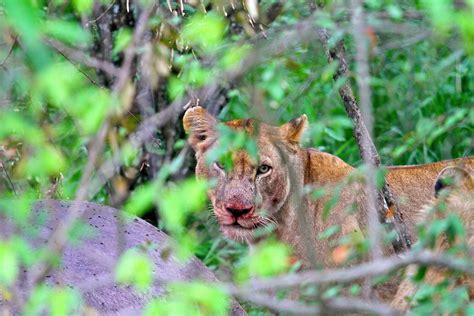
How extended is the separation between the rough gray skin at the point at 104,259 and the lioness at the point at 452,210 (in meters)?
0.83

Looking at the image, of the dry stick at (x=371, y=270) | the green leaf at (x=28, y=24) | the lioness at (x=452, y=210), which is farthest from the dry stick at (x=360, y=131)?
the green leaf at (x=28, y=24)

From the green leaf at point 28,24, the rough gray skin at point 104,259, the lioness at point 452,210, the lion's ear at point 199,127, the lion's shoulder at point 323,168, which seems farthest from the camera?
the lion's shoulder at point 323,168

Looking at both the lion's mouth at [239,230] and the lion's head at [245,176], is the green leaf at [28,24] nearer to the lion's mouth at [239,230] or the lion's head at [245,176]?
the lion's head at [245,176]


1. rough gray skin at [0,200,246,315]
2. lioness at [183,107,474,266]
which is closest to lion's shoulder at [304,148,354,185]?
lioness at [183,107,474,266]

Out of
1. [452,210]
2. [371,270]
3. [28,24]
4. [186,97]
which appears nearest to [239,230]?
[186,97]

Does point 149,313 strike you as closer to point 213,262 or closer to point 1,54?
point 1,54

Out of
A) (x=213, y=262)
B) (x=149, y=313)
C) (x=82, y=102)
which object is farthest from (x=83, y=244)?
(x=213, y=262)

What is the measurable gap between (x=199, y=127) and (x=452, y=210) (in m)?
2.91

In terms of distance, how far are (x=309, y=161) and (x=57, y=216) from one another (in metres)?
2.10

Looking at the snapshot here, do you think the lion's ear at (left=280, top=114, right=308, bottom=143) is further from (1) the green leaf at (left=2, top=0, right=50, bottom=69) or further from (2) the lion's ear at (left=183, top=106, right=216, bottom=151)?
(1) the green leaf at (left=2, top=0, right=50, bottom=69)

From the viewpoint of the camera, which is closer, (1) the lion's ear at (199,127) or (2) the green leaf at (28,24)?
(2) the green leaf at (28,24)

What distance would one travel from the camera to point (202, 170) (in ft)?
20.5

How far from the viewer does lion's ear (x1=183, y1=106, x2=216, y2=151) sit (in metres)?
6.16

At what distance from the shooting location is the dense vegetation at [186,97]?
117 inches
